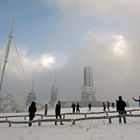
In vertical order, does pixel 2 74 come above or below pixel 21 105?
above

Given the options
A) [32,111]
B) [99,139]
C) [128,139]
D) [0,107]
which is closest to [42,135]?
[99,139]

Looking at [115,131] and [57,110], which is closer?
[115,131]

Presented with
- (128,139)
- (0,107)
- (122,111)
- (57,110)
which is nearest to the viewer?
(128,139)

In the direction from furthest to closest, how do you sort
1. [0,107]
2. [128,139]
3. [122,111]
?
[0,107], [122,111], [128,139]

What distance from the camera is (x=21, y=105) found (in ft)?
380

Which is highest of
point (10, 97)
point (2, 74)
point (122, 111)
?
point (2, 74)

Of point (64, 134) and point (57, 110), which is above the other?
point (57, 110)

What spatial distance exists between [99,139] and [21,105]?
102 metres

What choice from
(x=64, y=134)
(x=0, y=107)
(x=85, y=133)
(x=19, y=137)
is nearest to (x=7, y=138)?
(x=19, y=137)

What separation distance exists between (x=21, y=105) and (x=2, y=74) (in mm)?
13310

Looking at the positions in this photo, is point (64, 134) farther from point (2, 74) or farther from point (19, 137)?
point (2, 74)

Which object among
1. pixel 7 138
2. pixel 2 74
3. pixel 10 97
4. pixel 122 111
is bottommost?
pixel 7 138

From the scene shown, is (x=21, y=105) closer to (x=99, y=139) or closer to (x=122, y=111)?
(x=122, y=111)

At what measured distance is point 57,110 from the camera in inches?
1070
